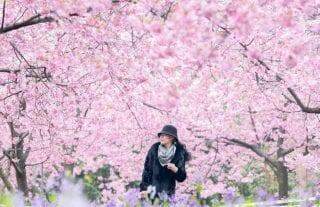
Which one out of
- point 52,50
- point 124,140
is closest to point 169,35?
point 52,50

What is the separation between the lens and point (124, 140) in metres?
14.2

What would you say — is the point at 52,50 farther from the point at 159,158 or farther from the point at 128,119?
the point at 128,119

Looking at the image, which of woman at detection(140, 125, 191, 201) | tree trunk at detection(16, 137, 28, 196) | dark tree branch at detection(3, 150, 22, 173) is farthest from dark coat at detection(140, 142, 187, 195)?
tree trunk at detection(16, 137, 28, 196)

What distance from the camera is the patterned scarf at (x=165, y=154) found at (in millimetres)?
7727

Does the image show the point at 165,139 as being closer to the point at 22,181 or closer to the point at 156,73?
the point at 156,73

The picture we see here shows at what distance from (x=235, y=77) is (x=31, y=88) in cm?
426

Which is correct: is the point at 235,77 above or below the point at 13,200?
above

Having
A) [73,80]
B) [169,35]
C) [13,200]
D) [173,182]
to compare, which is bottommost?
[13,200]

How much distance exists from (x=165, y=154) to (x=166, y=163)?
0.11 m

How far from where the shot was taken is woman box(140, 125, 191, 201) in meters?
7.73

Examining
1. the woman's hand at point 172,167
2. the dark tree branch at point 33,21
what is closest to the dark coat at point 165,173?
the woman's hand at point 172,167

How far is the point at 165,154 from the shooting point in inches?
305

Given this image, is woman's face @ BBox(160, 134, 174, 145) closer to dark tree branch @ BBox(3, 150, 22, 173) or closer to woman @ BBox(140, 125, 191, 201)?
woman @ BBox(140, 125, 191, 201)

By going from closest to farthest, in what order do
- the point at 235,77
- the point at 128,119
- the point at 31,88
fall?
the point at 31,88, the point at 235,77, the point at 128,119
